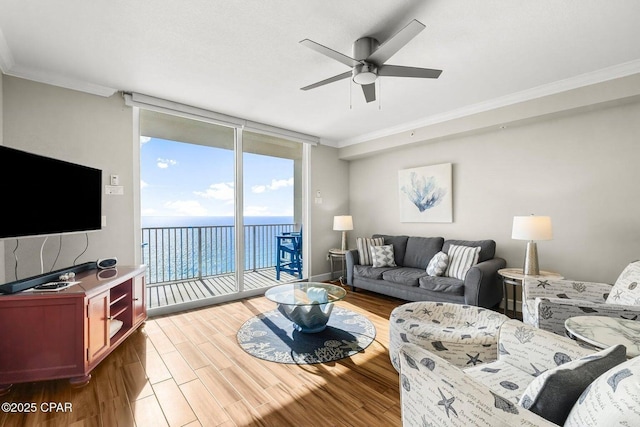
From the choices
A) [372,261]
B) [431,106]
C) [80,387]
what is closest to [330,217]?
[372,261]

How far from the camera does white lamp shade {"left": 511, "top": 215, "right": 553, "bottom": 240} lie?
278 centimetres

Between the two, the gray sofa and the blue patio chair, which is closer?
the gray sofa

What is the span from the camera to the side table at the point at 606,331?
1327mm

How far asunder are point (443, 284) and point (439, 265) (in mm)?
351

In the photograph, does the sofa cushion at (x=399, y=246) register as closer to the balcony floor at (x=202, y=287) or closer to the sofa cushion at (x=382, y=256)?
the sofa cushion at (x=382, y=256)

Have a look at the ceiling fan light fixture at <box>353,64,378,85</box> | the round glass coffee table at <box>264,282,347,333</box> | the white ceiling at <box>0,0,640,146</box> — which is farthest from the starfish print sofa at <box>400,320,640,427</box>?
the white ceiling at <box>0,0,640,146</box>

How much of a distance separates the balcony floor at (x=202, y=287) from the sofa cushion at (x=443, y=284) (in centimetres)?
244

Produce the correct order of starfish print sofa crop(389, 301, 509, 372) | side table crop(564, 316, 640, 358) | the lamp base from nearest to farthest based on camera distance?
side table crop(564, 316, 640, 358)
starfish print sofa crop(389, 301, 509, 372)
the lamp base

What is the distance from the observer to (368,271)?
4078 mm

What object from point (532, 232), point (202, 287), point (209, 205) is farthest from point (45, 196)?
point (532, 232)

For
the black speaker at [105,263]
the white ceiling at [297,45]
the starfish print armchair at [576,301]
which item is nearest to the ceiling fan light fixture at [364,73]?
the white ceiling at [297,45]

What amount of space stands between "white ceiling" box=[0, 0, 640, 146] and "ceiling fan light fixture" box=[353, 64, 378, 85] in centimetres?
24

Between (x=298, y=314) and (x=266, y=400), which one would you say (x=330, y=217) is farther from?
(x=266, y=400)

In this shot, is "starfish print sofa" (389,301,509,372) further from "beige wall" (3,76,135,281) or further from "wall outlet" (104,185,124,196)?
"wall outlet" (104,185,124,196)
